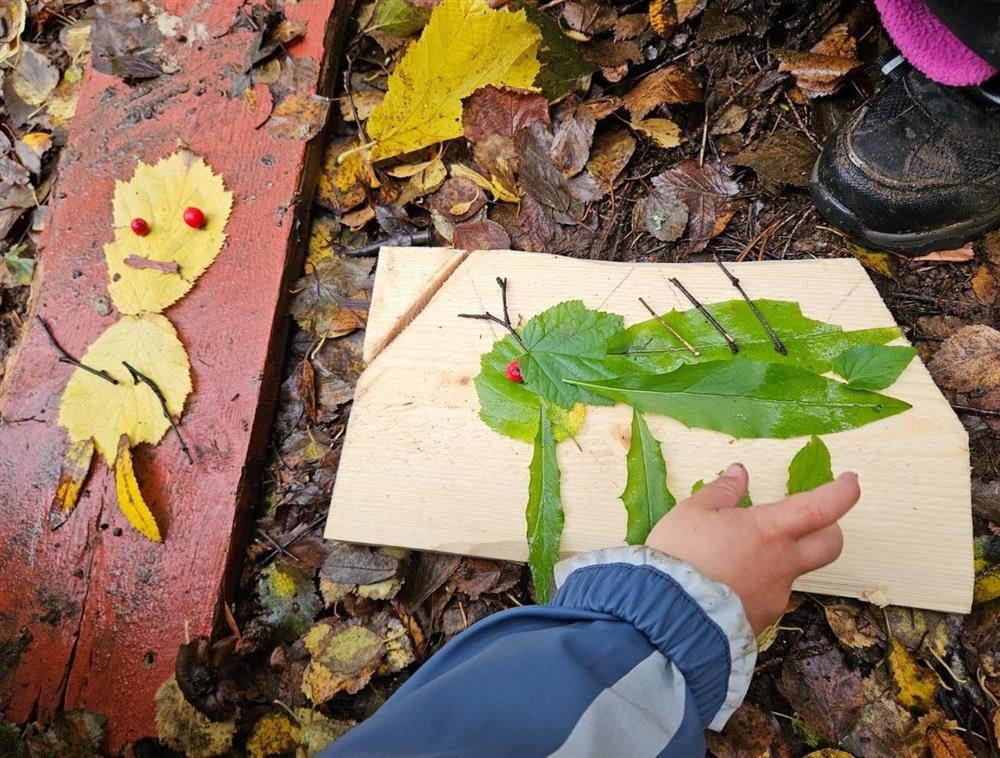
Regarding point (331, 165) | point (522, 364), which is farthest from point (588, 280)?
point (331, 165)

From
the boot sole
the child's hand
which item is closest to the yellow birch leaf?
the child's hand

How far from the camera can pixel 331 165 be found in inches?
Result: 69.7

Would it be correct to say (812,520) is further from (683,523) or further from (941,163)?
(941,163)

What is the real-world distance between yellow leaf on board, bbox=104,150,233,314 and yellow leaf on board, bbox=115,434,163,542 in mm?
354

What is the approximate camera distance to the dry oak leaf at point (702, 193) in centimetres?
161

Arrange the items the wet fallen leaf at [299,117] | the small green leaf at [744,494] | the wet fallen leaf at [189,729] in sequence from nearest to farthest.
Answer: the small green leaf at [744,494], the wet fallen leaf at [189,729], the wet fallen leaf at [299,117]

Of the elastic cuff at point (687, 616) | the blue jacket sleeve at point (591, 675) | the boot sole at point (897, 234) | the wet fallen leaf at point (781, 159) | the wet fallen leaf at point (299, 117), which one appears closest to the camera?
the blue jacket sleeve at point (591, 675)

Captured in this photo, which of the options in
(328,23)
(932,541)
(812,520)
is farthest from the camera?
(328,23)

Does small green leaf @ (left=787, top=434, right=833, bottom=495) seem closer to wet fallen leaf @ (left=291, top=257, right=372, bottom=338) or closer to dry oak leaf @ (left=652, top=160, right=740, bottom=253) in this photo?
dry oak leaf @ (left=652, top=160, right=740, bottom=253)

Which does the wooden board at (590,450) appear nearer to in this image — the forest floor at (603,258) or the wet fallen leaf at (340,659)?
the forest floor at (603,258)

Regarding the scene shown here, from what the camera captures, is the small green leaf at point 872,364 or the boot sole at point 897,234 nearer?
the small green leaf at point 872,364

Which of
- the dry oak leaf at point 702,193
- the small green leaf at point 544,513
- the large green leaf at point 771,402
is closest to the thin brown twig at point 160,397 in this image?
the small green leaf at point 544,513

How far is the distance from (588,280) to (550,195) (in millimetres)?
269

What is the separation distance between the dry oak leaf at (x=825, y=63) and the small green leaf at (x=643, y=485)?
93cm
